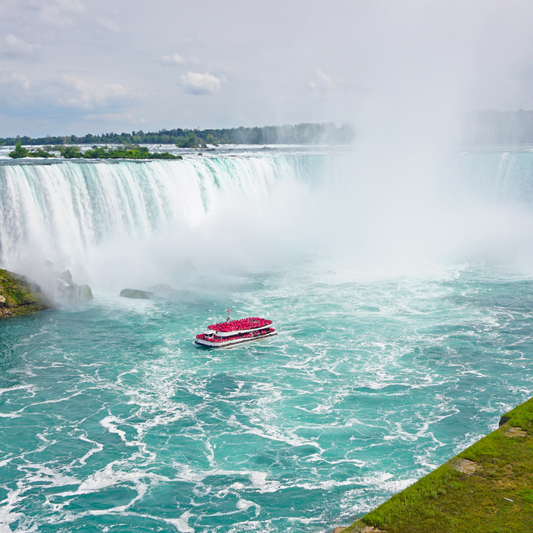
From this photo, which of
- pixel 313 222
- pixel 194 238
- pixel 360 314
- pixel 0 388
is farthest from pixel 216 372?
pixel 313 222

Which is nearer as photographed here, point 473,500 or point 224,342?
point 473,500

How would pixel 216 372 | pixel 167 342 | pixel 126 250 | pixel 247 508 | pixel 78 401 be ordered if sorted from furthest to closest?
pixel 126 250, pixel 167 342, pixel 216 372, pixel 78 401, pixel 247 508

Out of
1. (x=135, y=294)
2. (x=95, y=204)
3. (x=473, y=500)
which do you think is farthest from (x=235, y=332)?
(x=95, y=204)

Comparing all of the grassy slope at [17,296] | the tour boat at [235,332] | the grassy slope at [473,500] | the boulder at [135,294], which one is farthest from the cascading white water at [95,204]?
the grassy slope at [473,500]

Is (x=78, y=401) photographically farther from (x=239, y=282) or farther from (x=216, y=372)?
(x=239, y=282)

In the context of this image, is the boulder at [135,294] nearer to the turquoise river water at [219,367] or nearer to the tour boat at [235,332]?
the turquoise river water at [219,367]

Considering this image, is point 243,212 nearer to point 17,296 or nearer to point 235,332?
point 17,296
